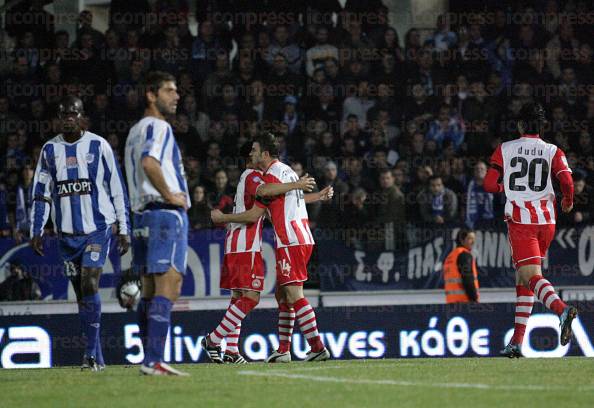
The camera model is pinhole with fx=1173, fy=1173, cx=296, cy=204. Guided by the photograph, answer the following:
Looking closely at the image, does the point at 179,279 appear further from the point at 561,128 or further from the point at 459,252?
the point at 561,128

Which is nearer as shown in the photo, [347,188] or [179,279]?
[179,279]

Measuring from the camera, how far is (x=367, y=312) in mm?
14562

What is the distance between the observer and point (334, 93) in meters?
18.2

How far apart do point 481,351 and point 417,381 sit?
22.1 ft

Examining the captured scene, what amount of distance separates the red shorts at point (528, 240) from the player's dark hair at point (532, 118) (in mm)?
903

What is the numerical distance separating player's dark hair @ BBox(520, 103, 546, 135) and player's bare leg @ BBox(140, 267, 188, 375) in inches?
167

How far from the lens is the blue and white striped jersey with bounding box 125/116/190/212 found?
8.03 meters

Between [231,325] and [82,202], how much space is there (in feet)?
6.63

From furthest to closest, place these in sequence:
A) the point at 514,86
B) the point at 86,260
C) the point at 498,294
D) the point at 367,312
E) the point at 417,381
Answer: the point at 514,86 < the point at 498,294 < the point at 367,312 < the point at 86,260 < the point at 417,381

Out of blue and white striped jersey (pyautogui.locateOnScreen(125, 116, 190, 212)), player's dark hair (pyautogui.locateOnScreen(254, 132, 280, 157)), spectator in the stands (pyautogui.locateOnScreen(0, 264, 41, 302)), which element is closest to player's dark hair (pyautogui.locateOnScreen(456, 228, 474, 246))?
player's dark hair (pyautogui.locateOnScreen(254, 132, 280, 157))

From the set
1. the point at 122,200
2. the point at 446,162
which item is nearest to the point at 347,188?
the point at 446,162

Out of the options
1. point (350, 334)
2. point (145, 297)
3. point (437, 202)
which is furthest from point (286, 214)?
point (437, 202)

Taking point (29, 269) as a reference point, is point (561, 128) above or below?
above

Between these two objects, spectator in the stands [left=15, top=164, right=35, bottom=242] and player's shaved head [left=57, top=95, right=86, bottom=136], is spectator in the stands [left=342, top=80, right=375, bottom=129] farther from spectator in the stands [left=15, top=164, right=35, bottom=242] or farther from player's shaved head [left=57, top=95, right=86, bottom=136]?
player's shaved head [left=57, top=95, right=86, bottom=136]
